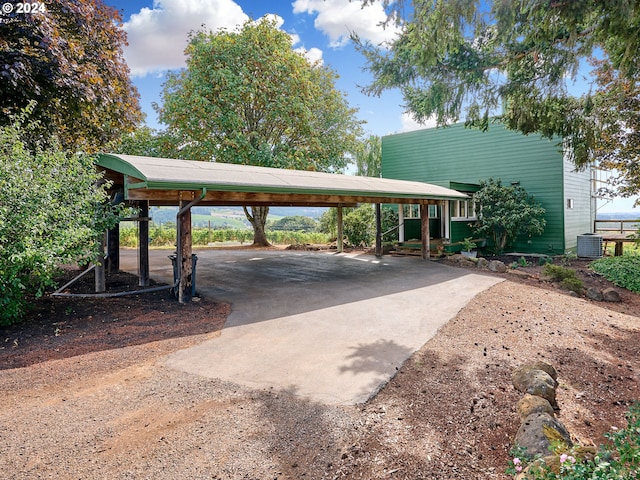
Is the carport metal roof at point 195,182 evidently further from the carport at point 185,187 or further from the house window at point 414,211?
the house window at point 414,211

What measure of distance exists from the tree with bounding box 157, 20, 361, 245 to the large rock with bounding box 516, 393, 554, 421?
1273cm

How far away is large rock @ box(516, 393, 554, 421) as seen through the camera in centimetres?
269

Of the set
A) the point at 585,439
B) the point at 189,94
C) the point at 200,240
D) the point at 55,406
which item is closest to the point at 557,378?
the point at 585,439

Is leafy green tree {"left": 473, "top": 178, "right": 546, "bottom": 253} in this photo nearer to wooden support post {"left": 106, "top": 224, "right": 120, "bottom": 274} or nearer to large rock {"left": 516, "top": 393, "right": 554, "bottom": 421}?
large rock {"left": 516, "top": 393, "right": 554, "bottom": 421}

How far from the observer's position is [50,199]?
466cm

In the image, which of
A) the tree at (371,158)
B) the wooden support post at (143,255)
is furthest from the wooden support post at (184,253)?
the tree at (371,158)

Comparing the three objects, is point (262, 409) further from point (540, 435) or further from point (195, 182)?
point (195, 182)

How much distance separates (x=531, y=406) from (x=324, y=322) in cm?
290

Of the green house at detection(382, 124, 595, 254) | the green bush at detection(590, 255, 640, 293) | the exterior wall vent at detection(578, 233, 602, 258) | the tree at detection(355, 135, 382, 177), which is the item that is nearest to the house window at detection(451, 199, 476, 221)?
the green house at detection(382, 124, 595, 254)

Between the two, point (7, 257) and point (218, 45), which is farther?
point (218, 45)

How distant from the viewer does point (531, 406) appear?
2744mm

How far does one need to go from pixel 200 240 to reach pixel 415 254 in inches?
472

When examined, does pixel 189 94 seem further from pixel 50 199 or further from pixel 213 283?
pixel 50 199

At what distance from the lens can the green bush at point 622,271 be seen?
8.36m
